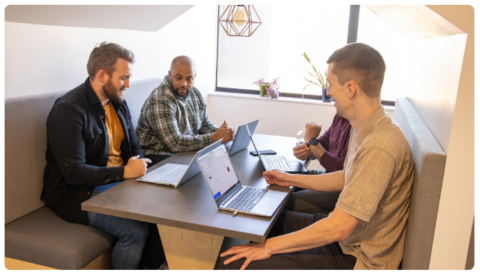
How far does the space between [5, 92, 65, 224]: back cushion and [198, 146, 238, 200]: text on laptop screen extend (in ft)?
3.19

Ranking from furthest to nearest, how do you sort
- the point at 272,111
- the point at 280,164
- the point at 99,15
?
the point at 272,111 → the point at 99,15 → the point at 280,164

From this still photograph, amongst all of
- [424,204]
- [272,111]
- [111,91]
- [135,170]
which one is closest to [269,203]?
[424,204]

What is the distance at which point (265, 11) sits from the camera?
14.2 feet

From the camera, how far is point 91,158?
6.57 feet

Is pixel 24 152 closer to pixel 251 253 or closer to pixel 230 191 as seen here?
pixel 230 191

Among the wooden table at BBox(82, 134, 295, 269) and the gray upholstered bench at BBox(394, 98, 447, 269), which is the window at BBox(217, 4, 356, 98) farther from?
the gray upholstered bench at BBox(394, 98, 447, 269)

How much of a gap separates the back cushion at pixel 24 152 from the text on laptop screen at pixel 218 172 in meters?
0.97

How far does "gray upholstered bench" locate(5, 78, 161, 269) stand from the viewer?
1.70 metres

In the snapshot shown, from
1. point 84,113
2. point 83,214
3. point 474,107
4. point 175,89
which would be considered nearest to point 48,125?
point 84,113

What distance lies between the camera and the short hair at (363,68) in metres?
1.39

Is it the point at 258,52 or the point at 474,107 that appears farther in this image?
the point at 258,52

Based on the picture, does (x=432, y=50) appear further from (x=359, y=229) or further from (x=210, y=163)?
(x=210, y=163)

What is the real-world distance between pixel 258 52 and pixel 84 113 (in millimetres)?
2841

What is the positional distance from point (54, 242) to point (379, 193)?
1382 mm
